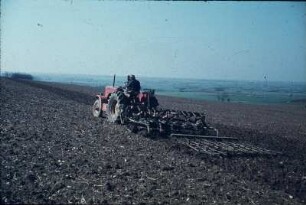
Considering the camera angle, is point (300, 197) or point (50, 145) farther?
point (50, 145)

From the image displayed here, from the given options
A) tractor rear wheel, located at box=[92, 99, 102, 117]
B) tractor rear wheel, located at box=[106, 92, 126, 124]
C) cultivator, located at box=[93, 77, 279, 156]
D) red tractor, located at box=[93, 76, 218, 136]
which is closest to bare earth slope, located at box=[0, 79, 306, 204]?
cultivator, located at box=[93, 77, 279, 156]

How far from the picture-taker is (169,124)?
15766 millimetres

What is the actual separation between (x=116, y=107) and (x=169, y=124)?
11.6 ft

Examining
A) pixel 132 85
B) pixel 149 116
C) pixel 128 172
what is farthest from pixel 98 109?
pixel 128 172

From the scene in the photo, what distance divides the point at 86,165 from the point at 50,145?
2.47 m

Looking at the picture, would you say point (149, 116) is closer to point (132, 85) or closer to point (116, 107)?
point (132, 85)

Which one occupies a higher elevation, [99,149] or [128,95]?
[128,95]

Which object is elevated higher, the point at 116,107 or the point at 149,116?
the point at 116,107

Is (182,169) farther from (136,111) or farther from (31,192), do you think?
(136,111)

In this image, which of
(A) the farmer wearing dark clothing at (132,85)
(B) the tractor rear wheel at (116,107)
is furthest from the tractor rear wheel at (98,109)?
(A) the farmer wearing dark clothing at (132,85)

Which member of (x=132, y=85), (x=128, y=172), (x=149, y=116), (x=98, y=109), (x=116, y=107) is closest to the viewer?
(x=128, y=172)

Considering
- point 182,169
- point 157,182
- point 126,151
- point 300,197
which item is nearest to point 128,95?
point 126,151

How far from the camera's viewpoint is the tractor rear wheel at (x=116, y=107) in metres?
17.8

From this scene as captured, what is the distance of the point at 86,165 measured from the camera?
1057 centimetres
